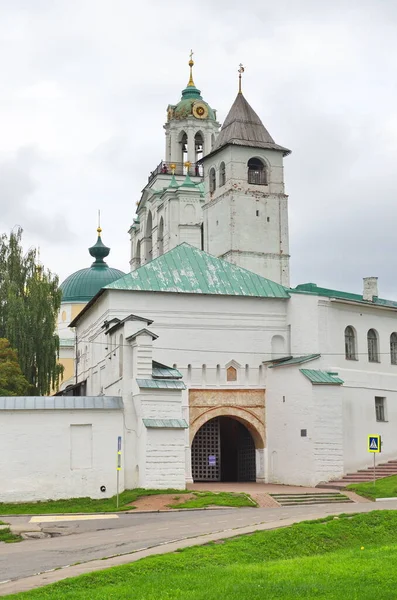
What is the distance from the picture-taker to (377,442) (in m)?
33.1

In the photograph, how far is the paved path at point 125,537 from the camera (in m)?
16.4

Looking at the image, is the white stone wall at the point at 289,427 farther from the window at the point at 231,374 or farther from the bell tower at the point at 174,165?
the bell tower at the point at 174,165

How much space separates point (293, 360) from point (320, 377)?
209 centimetres

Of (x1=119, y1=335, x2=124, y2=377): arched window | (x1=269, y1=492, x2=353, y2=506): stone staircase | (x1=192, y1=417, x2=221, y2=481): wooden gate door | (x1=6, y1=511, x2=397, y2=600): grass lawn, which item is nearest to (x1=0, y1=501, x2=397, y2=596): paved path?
(x1=6, y1=511, x2=397, y2=600): grass lawn

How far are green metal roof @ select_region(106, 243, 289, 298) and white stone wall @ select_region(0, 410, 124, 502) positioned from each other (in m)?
9.15

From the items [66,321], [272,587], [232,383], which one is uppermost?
[66,321]

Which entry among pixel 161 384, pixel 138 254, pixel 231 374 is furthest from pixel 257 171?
pixel 161 384

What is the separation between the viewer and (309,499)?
3189 cm

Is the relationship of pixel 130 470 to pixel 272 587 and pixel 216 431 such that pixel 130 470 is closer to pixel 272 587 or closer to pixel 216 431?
pixel 216 431

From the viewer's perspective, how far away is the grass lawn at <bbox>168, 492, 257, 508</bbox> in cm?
2931

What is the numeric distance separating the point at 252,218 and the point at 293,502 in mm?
30503

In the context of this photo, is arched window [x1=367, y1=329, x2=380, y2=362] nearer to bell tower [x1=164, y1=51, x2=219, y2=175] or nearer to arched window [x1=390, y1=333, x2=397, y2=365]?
arched window [x1=390, y1=333, x2=397, y2=365]

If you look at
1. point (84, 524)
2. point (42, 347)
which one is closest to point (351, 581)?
point (84, 524)

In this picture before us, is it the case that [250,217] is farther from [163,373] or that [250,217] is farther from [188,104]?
[163,373]
